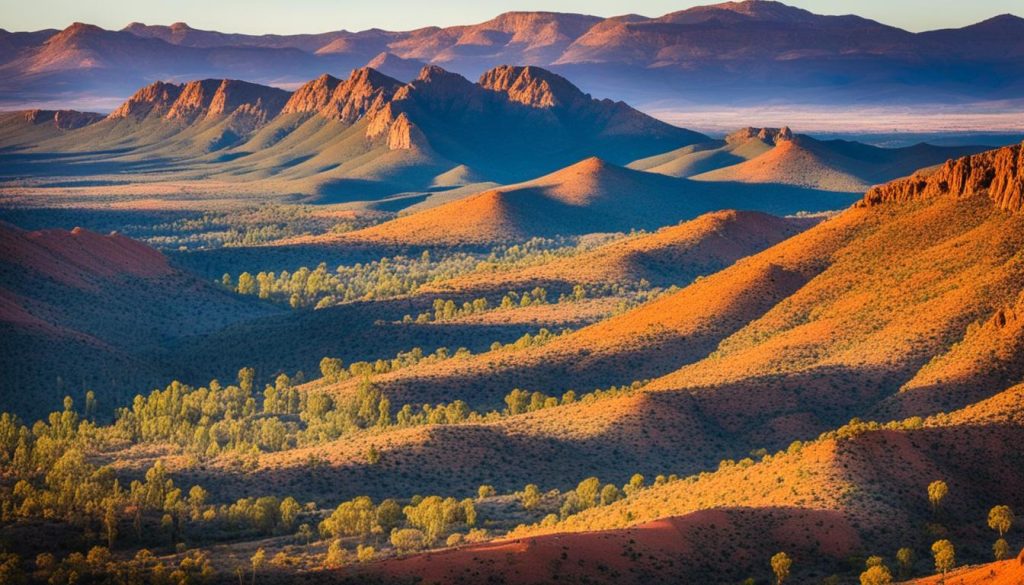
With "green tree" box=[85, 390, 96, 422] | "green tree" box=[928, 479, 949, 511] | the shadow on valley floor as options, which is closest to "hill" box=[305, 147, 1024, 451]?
"green tree" box=[928, 479, 949, 511]

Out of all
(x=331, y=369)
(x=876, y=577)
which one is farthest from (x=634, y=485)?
(x=331, y=369)

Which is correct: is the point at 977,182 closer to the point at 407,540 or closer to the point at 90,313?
the point at 407,540

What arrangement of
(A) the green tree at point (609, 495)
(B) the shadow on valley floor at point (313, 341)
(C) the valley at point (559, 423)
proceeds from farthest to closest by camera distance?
1. (B) the shadow on valley floor at point (313, 341)
2. (A) the green tree at point (609, 495)
3. (C) the valley at point (559, 423)

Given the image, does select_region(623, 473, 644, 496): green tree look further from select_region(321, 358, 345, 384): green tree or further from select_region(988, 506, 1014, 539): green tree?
select_region(321, 358, 345, 384): green tree

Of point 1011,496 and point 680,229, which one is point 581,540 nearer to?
point 1011,496

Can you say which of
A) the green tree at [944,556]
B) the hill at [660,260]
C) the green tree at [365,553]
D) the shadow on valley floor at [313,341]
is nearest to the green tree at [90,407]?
the shadow on valley floor at [313,341]

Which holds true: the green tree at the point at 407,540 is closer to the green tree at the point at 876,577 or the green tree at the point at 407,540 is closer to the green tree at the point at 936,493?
the green tree at the point at 876,577
